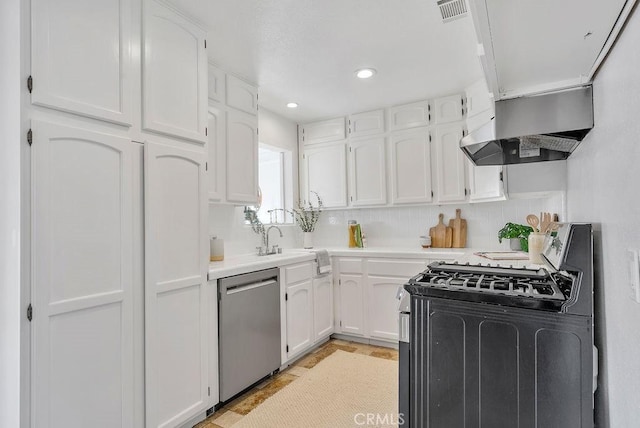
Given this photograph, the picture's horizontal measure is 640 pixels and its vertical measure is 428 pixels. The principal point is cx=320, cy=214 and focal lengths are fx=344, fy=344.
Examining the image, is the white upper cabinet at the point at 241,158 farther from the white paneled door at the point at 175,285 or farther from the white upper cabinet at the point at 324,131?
the white upper cabinet at the point at 324,131

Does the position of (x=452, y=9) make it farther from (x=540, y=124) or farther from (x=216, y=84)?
(x=216, y=84)

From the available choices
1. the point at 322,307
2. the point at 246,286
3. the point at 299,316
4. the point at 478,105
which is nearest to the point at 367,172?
the point at 478,105

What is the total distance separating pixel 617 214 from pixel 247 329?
2189 mm

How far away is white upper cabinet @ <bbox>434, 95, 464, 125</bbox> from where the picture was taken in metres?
3.32

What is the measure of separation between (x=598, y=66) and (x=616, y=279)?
73cm

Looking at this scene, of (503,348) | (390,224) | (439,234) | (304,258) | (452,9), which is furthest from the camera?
(390,224)

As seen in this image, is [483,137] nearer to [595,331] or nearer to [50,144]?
[595,331]

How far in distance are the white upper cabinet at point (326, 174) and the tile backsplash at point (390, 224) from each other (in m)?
0.30

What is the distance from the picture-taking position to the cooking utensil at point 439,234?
142 inches

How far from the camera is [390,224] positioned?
3969 mm

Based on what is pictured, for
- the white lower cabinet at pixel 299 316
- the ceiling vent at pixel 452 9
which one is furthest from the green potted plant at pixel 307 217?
the ceiling vent at pixel 452 9

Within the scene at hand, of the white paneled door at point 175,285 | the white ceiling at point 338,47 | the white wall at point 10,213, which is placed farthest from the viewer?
the white ceiling at point 338,47

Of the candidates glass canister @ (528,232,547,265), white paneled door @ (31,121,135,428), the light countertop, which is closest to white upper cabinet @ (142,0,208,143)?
white paneled door @ (31,121,135,428)

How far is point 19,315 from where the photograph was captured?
1323 mm
